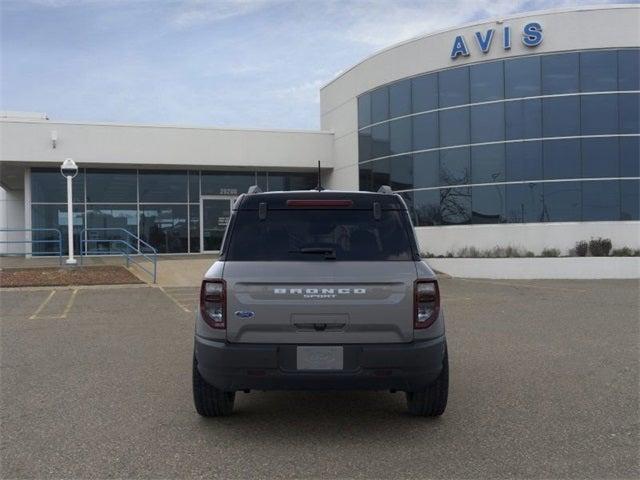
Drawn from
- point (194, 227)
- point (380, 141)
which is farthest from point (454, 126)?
point (194, 227)

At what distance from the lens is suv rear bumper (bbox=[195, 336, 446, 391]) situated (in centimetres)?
436

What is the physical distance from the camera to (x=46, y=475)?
4.01m

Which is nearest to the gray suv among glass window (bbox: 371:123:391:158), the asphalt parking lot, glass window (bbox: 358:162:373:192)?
the asphalt parking lot

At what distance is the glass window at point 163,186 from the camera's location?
24719mm

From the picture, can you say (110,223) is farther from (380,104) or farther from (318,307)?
(318,307)

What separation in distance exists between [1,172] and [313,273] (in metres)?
25.3

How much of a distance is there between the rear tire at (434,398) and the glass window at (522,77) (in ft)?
57.5

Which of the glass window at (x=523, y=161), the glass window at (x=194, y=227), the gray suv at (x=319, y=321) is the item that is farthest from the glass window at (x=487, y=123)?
the gray suv at (x=319, y=321)

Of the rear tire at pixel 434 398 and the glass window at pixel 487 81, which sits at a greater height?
the glass window at pixel 487 81

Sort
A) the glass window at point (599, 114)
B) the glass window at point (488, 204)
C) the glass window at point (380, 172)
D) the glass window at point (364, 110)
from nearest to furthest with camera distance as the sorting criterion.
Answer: the glass window at point (599, 114)
the glass window at point (488, 204)
the glass window at point (380, 172)
the glass window at point (364, 110)

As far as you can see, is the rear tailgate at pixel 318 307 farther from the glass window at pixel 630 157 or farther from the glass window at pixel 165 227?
A: the glass window at pixel 165 227

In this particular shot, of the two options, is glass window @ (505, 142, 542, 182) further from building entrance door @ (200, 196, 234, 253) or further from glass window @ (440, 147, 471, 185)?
building entrance door @ (200, 196, 234, 253)

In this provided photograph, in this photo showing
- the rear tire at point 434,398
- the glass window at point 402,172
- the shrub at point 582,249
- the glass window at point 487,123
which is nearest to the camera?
the rear tire at point 434,398

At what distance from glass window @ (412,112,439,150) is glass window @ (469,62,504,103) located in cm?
159
